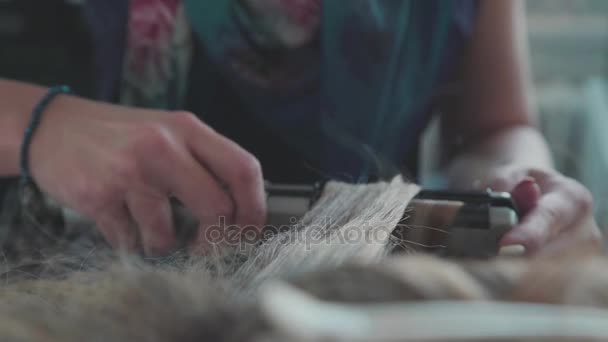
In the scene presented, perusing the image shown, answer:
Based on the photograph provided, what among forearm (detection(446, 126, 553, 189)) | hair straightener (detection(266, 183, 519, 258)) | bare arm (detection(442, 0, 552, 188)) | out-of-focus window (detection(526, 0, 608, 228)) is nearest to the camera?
hair straightener (detection(266, 183, 519, 258))

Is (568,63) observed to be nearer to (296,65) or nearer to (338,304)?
(296,65)

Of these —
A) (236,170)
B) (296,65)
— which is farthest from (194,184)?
(296,65)

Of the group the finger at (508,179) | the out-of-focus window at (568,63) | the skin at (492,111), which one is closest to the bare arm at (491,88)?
→ the skin at (492,111)

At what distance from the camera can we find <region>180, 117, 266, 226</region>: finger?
13.8 inches

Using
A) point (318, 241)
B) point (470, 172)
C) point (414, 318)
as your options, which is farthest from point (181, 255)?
point (470, 172)

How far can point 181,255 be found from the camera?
338 millimetres

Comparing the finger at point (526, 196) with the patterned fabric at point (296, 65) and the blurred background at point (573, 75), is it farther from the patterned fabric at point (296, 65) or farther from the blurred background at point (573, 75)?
the blurred background at point (573, 75)

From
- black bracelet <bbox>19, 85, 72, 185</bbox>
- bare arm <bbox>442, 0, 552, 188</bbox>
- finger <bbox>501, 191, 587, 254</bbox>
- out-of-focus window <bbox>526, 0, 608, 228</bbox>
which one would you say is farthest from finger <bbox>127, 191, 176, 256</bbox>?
out-of-focus window <bbox>526, 0, 608, 228</bbox>

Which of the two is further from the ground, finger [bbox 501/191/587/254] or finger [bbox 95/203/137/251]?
finger [bbox 501/191/587/254]

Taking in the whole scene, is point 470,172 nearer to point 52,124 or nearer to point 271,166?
point 271,166

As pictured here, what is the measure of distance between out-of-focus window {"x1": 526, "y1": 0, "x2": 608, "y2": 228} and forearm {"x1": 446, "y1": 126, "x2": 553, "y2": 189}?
592 mm

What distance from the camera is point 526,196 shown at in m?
0.39

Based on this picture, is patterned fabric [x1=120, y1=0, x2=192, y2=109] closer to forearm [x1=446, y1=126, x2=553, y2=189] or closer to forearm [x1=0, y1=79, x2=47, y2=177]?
forearm [x1=0, y1=79, x2=47, y2=177]

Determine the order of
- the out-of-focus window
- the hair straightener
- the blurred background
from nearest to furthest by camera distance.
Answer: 1. the hair straightener
2. the blurred background
3. the out-of-focus window
